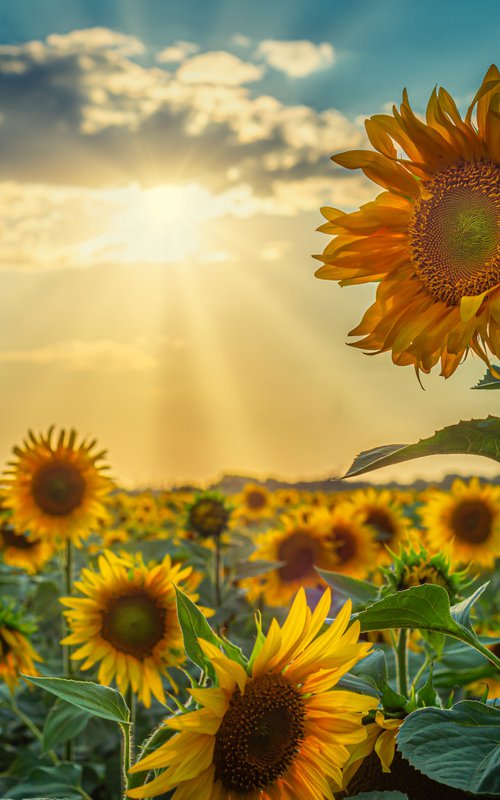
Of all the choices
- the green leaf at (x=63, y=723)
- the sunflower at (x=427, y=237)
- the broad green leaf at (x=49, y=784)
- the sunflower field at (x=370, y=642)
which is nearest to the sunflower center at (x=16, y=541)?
the sunflower field at (x=370, y=642)

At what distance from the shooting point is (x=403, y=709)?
1.35 m

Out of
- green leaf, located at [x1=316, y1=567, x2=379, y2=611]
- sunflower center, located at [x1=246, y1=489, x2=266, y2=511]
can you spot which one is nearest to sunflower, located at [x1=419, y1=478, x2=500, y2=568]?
green leaf, located at [x1=316, y1=567, x2=379, y2=611]

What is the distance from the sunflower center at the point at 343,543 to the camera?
472cm

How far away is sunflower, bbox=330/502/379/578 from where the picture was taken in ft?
15.4

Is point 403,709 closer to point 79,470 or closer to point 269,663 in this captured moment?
point 269,663

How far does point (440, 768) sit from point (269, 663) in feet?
0.87

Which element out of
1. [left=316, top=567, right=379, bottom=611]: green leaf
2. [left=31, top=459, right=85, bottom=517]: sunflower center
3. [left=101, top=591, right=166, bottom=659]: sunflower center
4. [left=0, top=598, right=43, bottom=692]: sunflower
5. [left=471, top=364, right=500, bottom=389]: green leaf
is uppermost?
[left=471, top=364, right=500, bottom=389]: green leaf

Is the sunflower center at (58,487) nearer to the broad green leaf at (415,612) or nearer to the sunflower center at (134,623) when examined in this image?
the sunflower center at (134,623)

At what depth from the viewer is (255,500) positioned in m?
9.25

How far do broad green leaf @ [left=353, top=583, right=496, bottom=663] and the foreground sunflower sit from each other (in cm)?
5

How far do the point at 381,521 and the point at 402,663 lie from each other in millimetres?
3286

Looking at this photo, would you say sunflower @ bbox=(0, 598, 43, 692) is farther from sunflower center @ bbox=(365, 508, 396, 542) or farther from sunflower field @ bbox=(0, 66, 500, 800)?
sunflower center @ bbox=(365, 508, 396, 542)

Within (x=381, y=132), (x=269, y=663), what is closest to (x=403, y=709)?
(x=269, y=663)

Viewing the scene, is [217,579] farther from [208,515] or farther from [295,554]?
[295,554]
